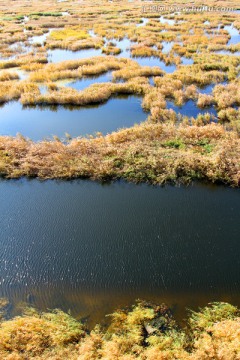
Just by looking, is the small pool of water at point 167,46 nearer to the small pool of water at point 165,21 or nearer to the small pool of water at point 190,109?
the small pool of water at point 165,21

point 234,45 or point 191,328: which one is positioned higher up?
point 234,45

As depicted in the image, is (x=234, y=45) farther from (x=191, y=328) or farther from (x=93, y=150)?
(x=191, y=328)

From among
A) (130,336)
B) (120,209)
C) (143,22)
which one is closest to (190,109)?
(120,209)

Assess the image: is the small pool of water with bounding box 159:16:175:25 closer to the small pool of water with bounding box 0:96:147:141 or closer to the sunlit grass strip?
the small pool of water with bounding box 0:96:147:141

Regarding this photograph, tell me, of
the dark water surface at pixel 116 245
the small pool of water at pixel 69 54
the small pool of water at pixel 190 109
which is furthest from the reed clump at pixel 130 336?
the small pool of water at pixel 69 54

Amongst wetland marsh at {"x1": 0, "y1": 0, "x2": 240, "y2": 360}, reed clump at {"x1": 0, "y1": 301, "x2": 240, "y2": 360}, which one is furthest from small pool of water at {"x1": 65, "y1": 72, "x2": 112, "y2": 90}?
reed clump at {"x1": 0, "y1": 301, "x2": 240, "y2": 360}

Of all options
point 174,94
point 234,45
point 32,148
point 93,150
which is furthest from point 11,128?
point 234,45
